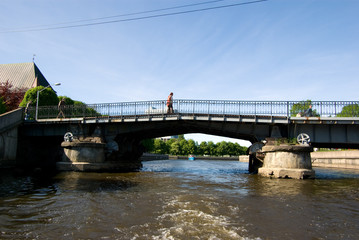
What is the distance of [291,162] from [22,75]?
5721 centimetres

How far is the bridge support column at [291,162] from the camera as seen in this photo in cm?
1781

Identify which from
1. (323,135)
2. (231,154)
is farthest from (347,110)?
(231,154)

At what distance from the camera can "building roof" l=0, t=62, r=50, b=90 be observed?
5309 centimetres

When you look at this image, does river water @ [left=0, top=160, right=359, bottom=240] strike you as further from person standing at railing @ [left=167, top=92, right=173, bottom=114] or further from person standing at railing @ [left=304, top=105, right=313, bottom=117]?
person standing at railing @ [left=167, top=92, right=173, bottom=114]

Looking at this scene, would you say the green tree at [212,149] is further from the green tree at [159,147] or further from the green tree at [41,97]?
the green tree at [41,97]

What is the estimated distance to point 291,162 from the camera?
18.1 metres

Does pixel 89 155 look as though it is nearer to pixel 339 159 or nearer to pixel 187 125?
pixel 187 125

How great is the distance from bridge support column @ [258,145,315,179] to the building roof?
50286 mm

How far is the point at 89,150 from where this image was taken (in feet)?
76.3

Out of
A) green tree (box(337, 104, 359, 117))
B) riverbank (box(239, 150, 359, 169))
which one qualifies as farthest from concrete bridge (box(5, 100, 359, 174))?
riverbank (box(239, 150, 359, 169))

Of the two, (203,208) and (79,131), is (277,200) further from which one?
(79,131)

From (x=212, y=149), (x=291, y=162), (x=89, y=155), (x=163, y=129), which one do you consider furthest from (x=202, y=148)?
(x=291, y=162)

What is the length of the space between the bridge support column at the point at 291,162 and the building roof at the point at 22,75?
1980 inches

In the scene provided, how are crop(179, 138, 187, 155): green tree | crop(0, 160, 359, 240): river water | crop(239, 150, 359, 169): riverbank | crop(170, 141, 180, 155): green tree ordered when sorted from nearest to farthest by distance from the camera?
crop(0, 160, 359, 240): river water
crop(239, 150, 359, 169): riverbank
crop(179, 138, 187, 155): green tree
crop(170, 141, 180, 155): green tree
